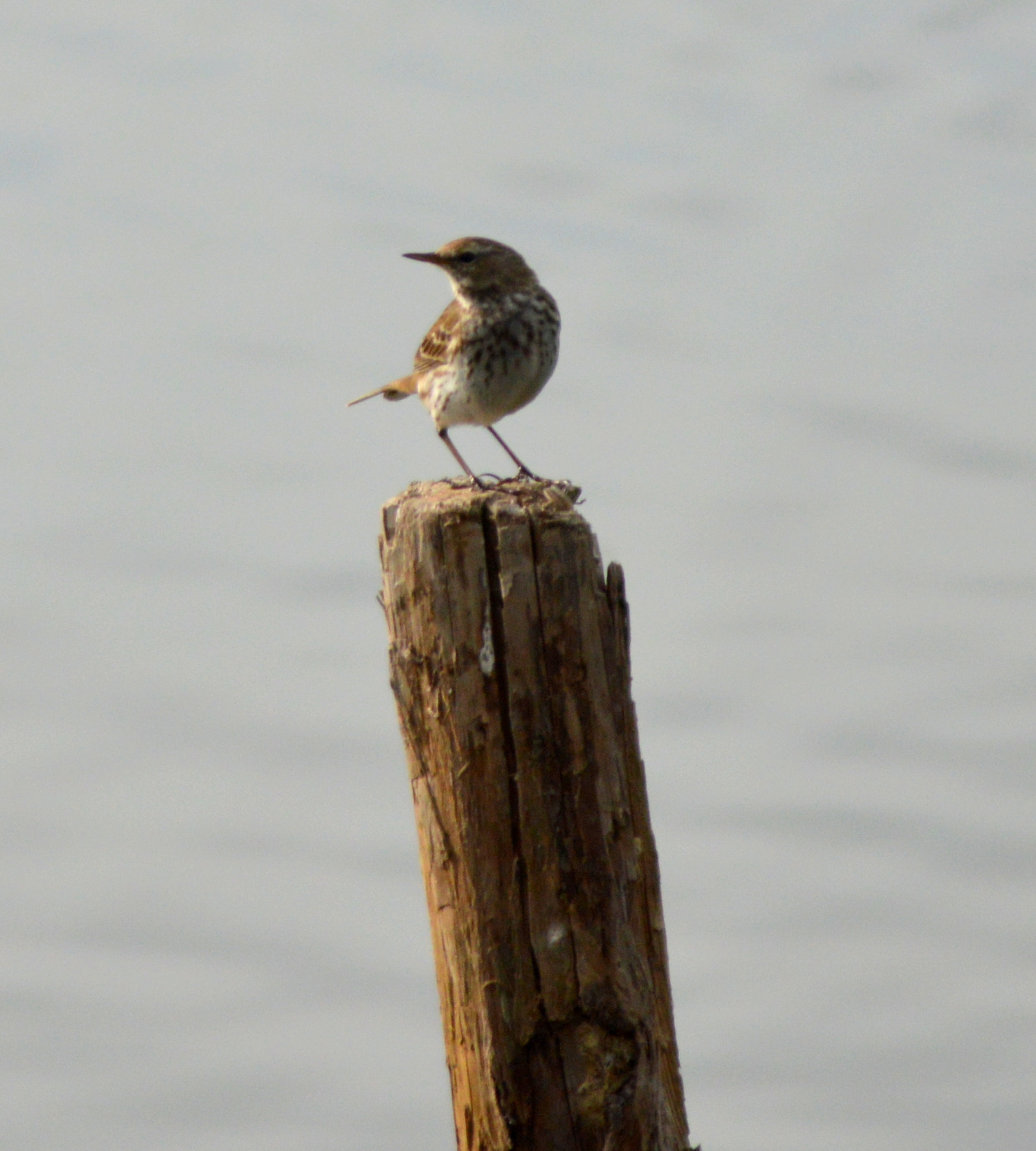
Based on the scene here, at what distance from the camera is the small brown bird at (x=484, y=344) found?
8.15 m

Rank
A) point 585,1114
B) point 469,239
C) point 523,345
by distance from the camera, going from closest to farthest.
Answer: point 585,1114
point 523,345
point 469,239

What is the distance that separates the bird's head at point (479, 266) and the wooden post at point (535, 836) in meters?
4.12

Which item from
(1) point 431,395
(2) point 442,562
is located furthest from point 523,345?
(2) point 442,562

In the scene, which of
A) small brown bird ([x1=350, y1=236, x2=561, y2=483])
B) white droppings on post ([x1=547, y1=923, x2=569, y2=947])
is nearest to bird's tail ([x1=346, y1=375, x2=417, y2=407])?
small brown bird ([x1=350, y1=236, x2=561, y2=483])

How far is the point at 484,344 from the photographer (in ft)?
26.8

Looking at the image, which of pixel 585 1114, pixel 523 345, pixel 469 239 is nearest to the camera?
pixel 585 1114

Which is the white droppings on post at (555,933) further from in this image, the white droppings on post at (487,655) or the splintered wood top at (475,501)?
the splintered wood top at (475,501)

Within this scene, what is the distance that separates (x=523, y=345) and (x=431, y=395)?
607 mm

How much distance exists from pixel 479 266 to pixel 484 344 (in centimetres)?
72

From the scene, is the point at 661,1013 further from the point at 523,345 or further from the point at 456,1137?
the point at 523,345

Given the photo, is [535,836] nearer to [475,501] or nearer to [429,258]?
[475,501]

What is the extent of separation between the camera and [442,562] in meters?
4.65

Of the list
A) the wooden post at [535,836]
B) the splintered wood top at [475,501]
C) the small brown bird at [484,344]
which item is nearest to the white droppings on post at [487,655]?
the wooden post at [535,836]

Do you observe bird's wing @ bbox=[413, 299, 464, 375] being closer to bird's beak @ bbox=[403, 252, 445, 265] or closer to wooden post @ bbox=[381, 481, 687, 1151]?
bird's beak @ bbox=[403, 252, 445, 265]
